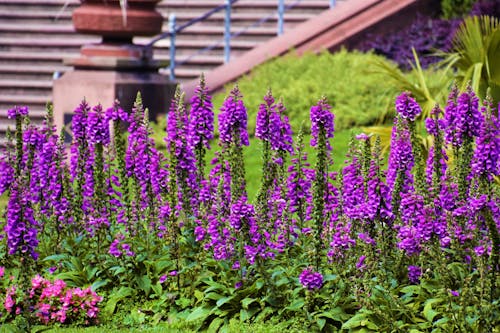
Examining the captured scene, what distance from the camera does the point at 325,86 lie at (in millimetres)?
15719

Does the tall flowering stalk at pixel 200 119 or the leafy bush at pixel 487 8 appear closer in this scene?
the tall flowering stalk at pixel 200 119

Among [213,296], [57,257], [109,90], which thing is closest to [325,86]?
[109,90]

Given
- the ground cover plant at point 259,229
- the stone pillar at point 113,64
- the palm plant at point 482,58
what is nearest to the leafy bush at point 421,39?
the stone pillar at point 113,64

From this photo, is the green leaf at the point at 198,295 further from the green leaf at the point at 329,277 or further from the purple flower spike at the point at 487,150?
the purple flower spike at the point at 487,150

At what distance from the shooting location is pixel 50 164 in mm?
9062

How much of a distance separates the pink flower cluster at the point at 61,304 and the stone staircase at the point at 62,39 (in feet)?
33.7

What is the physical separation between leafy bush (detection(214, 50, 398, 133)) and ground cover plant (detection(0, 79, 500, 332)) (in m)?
5.94

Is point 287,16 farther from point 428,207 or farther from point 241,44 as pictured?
point 428,207

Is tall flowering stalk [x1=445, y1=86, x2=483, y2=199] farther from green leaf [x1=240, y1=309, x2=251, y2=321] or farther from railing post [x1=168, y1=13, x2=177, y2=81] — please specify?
railing post [x1=168, y1=13, x2=177, y2=81]

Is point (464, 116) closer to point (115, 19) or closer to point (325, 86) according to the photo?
point (325, 86)

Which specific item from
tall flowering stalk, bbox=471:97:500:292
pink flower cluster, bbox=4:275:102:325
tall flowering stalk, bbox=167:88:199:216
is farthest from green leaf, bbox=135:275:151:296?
tall flowering stalk, bbox=471:97:500:292

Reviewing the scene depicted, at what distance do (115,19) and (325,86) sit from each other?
2.95 m

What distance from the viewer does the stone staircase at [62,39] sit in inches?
736

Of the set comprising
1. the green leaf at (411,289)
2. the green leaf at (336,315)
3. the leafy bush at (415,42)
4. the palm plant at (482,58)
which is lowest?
the green leaf at (336,315)
